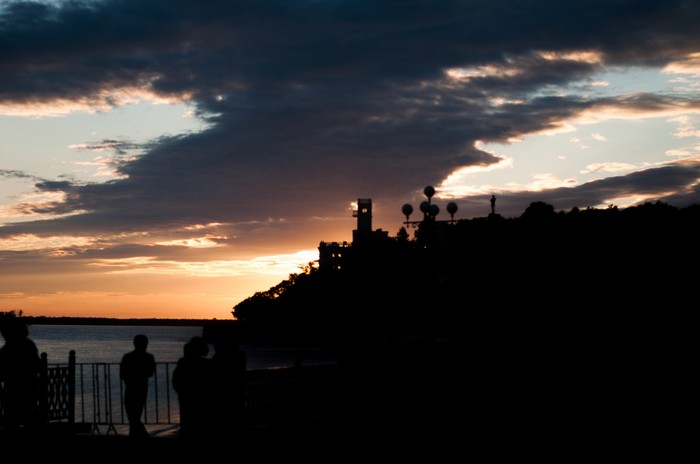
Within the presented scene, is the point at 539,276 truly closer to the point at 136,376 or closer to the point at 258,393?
the point at 258,393

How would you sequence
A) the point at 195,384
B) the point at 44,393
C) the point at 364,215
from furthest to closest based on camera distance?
the point at 364,215
the point at 44,393
the point at 195,384

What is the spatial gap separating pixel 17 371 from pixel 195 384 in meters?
3.01

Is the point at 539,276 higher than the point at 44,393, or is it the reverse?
the point at 539,276

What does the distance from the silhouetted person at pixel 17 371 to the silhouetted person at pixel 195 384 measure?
250 cm

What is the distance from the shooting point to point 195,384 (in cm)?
1299

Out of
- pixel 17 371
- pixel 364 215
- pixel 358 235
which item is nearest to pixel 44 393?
pixel 17 371

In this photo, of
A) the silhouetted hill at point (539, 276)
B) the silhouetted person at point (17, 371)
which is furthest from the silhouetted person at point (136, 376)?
the silhouetted hill at point (539, 276)

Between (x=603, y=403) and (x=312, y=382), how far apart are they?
1054 centimetres

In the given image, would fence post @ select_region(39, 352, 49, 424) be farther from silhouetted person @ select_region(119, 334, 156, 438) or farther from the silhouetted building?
the silhouetted building

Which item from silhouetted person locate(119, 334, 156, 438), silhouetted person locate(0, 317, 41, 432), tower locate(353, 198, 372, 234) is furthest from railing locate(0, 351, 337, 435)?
→ tower locate(353, 198, 372, 234)

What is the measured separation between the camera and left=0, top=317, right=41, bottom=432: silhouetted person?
515 inches

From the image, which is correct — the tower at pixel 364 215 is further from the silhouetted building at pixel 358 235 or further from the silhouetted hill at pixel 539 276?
the silhouetted hill at pixel 539 276

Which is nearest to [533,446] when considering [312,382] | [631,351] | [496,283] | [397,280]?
[312,382]

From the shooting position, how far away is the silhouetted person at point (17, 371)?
13.1m
